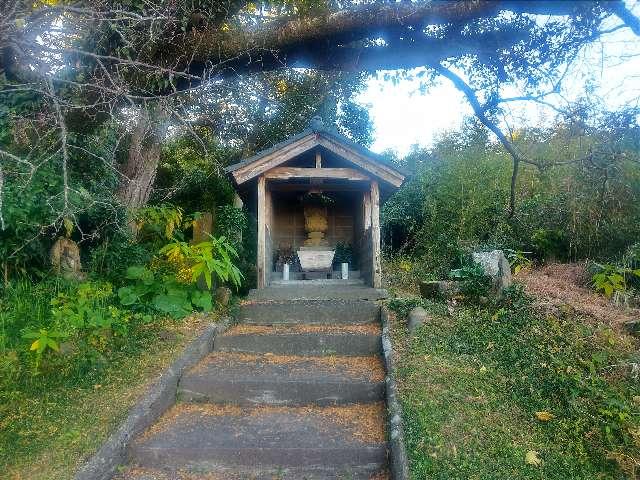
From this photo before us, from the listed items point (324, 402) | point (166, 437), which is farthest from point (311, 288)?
point (166, 437)

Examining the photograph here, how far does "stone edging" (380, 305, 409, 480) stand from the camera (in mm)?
3648

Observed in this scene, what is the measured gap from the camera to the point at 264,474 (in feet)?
12.9

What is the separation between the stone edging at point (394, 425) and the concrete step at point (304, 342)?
1.55 ft

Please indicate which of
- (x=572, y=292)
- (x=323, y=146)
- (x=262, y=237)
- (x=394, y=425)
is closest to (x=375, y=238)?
(x=323, y=146)

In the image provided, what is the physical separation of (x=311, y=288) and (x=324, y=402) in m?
3.61

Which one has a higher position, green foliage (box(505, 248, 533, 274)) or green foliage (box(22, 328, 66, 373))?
green foliage (box(505, 248, 533, 274))

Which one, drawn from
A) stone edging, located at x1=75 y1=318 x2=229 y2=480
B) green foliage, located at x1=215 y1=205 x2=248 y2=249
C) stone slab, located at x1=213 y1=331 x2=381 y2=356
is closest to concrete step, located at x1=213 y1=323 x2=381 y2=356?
stone slab, located at x1=213 y1=331 x2=381 y2=356

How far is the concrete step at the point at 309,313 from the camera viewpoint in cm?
729

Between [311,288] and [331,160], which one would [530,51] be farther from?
[311,288]

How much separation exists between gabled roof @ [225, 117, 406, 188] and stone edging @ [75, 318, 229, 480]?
3.38 metres

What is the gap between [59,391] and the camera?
A: 4.59 meters

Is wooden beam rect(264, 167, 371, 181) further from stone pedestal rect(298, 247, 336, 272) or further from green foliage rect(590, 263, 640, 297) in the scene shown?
green foliage rect(590, 263, 640, 297)

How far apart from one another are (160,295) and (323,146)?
3.85m

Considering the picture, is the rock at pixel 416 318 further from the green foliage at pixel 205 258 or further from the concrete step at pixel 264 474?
the concrete step at pixel 264 474
